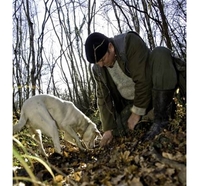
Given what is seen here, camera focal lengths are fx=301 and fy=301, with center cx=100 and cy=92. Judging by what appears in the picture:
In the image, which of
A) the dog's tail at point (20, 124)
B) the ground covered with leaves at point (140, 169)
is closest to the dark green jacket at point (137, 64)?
the ground covered with leaves at point (140, 169)

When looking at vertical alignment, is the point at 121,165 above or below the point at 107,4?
below

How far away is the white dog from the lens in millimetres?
3557

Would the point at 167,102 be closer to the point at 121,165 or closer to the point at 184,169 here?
the point at 121,165

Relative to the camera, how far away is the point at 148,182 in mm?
1786

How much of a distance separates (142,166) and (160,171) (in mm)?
222

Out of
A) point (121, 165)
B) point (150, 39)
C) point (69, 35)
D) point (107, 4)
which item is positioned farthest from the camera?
point (69, 35)

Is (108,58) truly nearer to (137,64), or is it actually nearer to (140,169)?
(137,64)

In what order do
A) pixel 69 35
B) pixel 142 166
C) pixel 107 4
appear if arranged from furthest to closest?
pixel 69 35 → pixel 107 4 → pixel 142 166

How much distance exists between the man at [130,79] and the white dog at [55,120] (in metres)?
0.46

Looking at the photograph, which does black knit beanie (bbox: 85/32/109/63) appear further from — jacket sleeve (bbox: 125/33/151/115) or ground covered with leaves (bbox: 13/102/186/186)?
ground covered with leaves (bbox: 13/102/186/186)

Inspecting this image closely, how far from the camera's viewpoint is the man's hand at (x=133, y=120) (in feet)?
11.1

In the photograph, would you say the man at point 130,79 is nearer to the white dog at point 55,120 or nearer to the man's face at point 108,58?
the man's face at point 108,58

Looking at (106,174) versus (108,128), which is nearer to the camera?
(106,174)

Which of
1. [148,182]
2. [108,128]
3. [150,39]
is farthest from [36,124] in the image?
[150,39]
